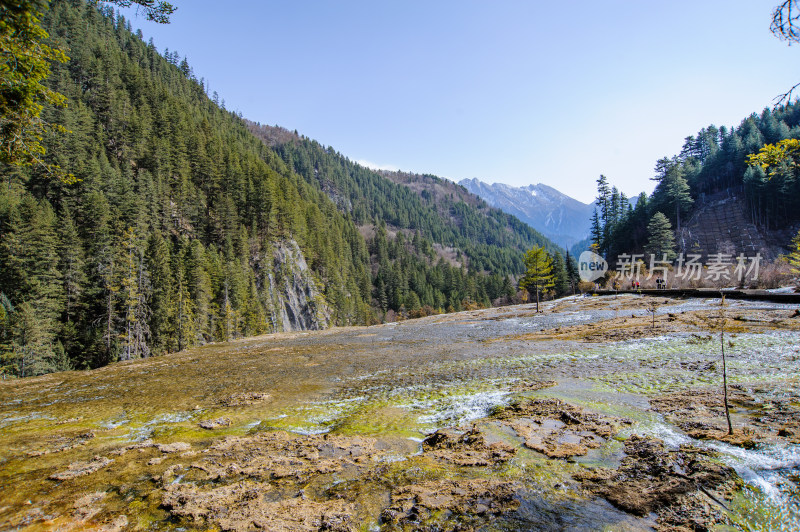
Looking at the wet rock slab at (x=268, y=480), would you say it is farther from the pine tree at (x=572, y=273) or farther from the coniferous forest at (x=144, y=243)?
the pine tree at (x=572, y=273)

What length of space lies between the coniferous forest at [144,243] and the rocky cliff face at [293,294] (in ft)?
1.13

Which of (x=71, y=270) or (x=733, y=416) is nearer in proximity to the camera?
(x=733, y=416)

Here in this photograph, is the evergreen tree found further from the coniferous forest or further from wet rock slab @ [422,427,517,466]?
Result: wet rock slab @ [422,427,517,466]

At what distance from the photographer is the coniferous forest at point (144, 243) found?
118ft

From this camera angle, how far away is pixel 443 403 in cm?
966

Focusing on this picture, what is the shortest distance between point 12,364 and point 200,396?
31424 mm

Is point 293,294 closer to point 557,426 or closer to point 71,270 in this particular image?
point 71,270

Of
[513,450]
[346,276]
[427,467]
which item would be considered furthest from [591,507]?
[346,276]

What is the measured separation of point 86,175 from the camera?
4744 centimetres

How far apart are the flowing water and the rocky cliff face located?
45977 mm

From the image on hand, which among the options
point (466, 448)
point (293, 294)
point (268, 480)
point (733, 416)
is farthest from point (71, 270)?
point (733, 416)

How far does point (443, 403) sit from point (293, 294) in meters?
66.9

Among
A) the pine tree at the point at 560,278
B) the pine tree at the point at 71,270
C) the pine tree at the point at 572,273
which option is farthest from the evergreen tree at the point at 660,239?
the pine tree at the point at 71,270

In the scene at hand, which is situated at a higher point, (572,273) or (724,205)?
(724,205)
